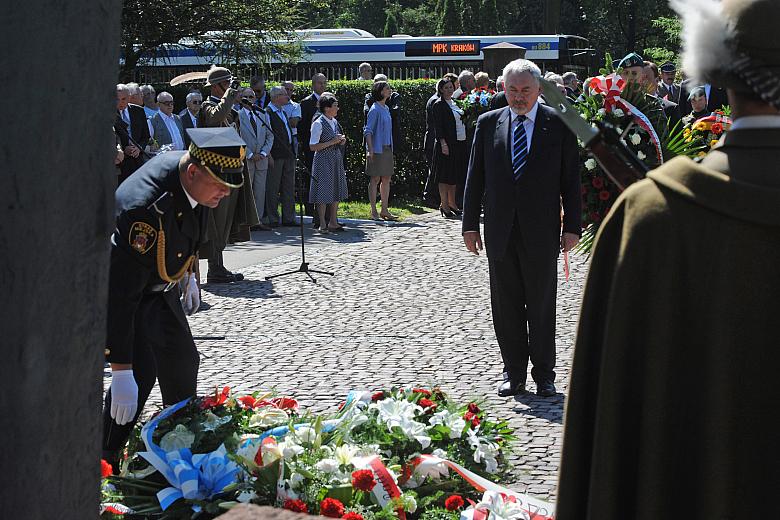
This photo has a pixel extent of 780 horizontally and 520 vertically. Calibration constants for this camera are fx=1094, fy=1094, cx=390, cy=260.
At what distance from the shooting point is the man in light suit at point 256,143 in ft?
47.5

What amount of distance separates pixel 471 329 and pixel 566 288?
2.32 meters

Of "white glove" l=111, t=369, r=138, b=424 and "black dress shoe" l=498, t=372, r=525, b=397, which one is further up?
"white glove" l=111, t=369, r=138, b=424

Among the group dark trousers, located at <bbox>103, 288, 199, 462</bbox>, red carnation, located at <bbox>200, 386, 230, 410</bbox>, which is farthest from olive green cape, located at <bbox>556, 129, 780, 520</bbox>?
red carnation, located at <bbox>200, 386, 230, 410</bbox>

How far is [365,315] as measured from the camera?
32.6ft

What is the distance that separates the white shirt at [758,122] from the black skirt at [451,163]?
1460cm

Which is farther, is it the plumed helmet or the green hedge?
the green hedge

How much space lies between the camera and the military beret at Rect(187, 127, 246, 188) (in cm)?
517

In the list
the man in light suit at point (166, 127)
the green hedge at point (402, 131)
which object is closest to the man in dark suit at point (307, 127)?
the man in light suit at point (166, 127)

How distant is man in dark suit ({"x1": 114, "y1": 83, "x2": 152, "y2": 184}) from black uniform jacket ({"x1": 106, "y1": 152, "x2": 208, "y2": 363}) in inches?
211

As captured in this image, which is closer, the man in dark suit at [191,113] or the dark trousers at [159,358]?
the dark trousers at [159,358]

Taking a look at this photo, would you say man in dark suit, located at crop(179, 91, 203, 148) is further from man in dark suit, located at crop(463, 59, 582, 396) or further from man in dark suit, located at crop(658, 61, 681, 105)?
man in dark suit, located at crop(658, 61, 681, 105)

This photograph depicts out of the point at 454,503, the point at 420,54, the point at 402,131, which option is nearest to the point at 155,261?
the point at 454,503

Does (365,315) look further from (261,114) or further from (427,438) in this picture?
(261,114)

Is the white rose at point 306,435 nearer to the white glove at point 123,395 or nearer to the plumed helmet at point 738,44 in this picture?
the white glove at point 123,395
